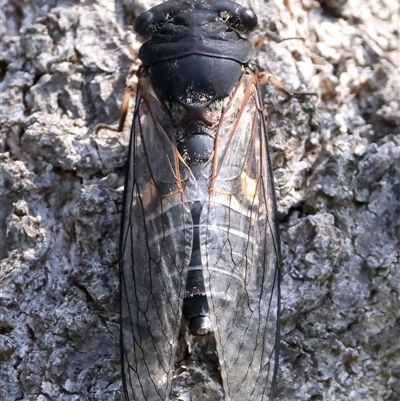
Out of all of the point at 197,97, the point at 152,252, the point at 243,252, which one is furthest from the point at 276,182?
the point at 152,252

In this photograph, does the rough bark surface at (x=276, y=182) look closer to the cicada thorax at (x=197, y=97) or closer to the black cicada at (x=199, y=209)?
the black cicada at (x=199, y=209)

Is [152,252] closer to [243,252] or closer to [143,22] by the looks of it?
[243,252]

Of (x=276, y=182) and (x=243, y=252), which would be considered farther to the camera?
(x=276, y=182)

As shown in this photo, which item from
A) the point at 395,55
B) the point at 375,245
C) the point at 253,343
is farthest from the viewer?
the point at 395,55

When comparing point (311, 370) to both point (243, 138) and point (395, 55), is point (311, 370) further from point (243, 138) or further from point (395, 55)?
point (395, 55)

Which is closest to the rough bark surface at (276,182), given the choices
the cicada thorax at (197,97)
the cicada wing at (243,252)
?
the cicada wing at (243,252)

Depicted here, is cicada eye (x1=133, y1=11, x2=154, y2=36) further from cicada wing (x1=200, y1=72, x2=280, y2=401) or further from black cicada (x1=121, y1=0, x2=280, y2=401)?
cicada wing (x1=200, y1=72, x2=280, y2=401)

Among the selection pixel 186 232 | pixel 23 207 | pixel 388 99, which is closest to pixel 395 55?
pixel 388 99
